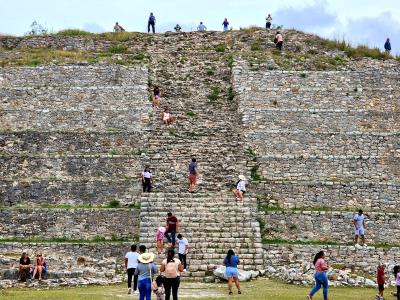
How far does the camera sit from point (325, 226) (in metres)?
29.1

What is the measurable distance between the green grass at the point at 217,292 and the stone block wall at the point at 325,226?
454 cm

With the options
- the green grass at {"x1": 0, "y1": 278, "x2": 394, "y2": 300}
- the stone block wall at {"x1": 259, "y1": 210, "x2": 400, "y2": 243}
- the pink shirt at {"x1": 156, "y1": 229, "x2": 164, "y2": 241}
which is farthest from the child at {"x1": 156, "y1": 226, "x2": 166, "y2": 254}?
the stone block wall at {"x1": 259, "y1": 210, "x2": 400, "y2": 243}

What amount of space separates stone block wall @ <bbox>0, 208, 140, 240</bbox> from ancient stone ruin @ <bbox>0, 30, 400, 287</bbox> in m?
0.06

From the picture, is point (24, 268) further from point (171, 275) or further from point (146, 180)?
point (171, 275)

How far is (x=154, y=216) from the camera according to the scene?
28953 mm

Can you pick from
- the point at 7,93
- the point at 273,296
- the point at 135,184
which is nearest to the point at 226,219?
the point at 135,184

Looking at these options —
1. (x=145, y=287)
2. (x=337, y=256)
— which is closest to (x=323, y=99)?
(x=337, y=256)

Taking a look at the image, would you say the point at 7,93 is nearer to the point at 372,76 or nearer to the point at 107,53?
the point at 107,53

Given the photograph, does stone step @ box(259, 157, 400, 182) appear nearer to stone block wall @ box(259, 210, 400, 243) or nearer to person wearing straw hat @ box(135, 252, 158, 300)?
stone block wall @ box(259, 210, 400, 243)

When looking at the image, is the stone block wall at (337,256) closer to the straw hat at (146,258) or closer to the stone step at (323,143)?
the stone step at (323,143)

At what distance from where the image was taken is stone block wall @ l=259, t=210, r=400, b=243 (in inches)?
1129

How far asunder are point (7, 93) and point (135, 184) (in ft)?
39.0

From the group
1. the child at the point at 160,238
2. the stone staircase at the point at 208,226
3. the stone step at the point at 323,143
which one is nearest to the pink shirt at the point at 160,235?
the child at the point at 160,238

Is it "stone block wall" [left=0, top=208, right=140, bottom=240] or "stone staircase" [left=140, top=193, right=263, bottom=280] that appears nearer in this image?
"stone staircase" [left=140, top=193, right=263, bottom=280]
